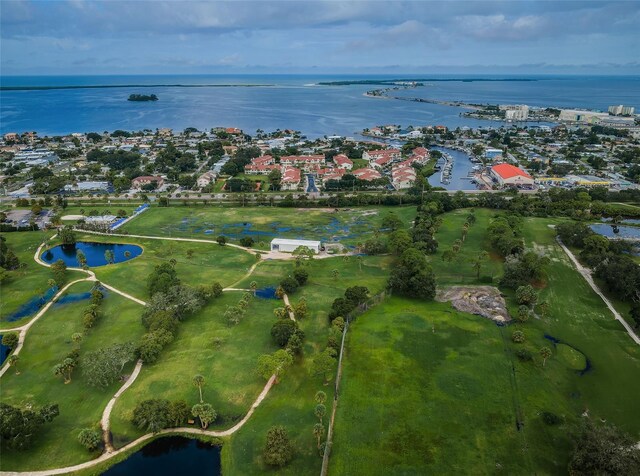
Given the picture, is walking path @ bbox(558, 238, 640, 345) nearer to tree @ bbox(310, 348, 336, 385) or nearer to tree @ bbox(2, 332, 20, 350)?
tree @ bbox(310, 348, 336, 385)

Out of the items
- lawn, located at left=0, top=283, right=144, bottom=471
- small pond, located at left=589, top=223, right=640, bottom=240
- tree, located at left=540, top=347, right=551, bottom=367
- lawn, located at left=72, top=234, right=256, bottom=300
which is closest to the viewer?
lawn, located at left=0, top=283, right=144, bottom=471

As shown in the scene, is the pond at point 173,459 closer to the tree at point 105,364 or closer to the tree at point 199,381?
the tree at point 199,381

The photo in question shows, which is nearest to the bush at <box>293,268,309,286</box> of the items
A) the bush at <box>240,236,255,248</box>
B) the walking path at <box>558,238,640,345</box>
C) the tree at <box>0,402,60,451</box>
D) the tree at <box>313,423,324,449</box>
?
the bush at <box>240,236,255,248</box>

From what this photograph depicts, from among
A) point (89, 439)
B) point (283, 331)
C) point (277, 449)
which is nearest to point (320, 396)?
point (277, 449)

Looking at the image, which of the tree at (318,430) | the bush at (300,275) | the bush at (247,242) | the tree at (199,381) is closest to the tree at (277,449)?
the tree at (318,430)

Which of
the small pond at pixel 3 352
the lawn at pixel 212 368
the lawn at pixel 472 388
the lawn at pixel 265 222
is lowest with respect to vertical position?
the small pond at pixel 3 352

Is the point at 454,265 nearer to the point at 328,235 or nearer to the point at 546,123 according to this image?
the point at 328,235
